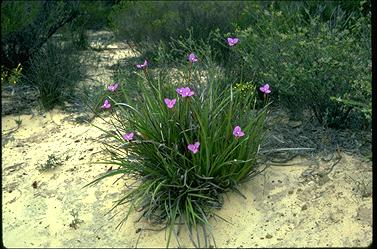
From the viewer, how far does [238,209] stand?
11.8 feet

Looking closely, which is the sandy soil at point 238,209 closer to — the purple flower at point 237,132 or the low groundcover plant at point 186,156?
the low groundcover plant at point 186,156

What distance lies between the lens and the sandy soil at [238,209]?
11.1 feet

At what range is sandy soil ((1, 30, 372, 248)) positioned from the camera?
3.39 meters

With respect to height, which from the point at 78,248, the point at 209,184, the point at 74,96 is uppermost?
the point at 209,184

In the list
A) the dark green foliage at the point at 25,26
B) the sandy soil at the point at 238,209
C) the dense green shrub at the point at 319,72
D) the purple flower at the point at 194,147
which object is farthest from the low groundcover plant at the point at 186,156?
the dark green foliage at the point at 25,26

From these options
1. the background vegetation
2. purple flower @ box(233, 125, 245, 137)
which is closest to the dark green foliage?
the background vegetation

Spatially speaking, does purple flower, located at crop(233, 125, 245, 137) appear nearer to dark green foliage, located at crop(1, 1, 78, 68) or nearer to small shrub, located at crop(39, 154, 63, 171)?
small shrub, located at crop(39, 154, 63, 171)

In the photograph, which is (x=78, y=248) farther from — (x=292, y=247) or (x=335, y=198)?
(x=335, y=198)

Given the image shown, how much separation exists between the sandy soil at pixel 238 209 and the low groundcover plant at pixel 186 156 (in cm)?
12

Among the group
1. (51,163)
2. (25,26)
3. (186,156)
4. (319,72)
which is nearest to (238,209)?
(186,156)

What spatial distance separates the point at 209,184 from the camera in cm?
361

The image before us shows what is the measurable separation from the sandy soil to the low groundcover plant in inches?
4.5

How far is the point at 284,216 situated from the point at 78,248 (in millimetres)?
1317

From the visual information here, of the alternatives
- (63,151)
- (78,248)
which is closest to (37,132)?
(63,151)
